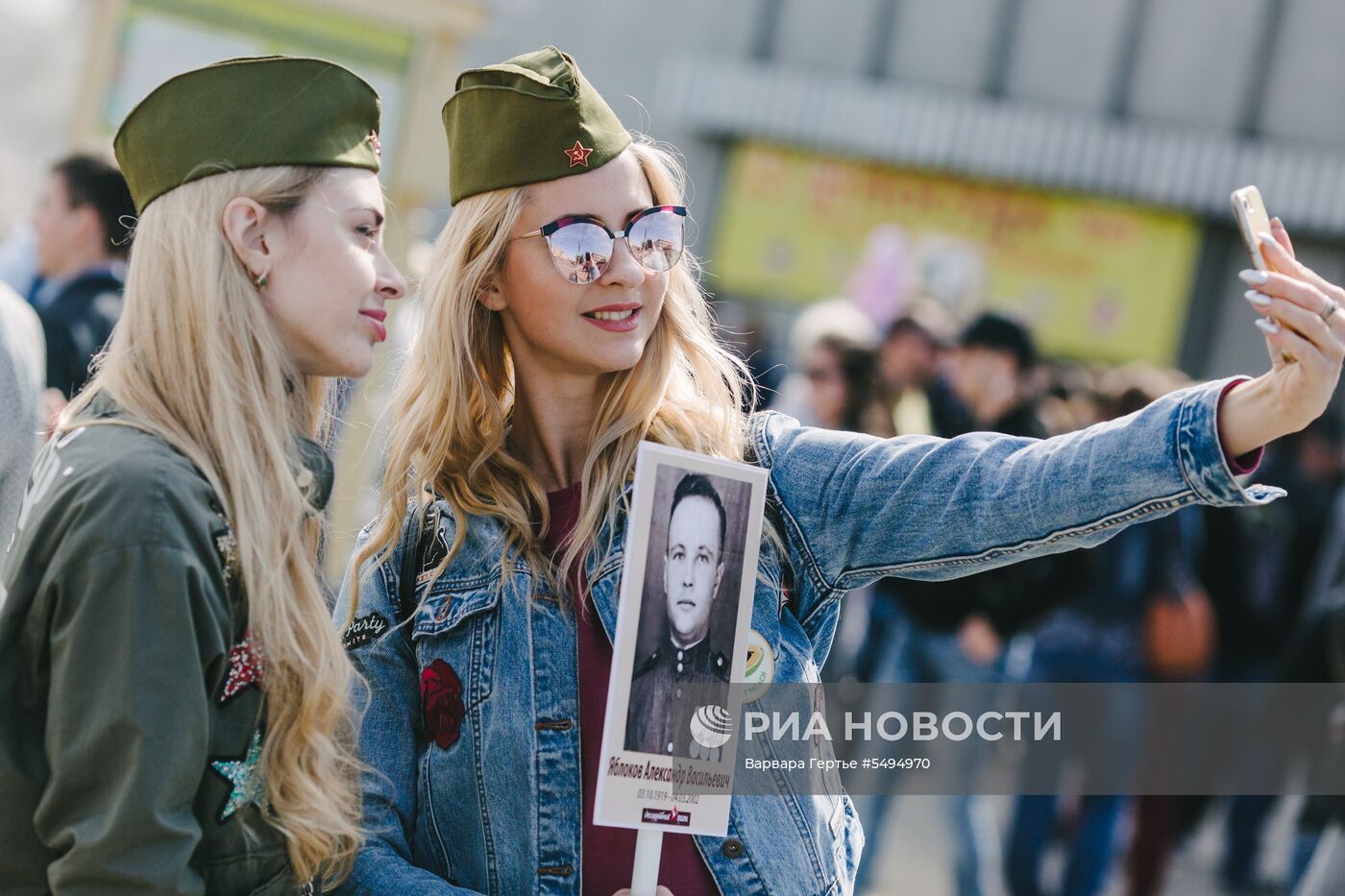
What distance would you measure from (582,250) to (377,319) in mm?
376

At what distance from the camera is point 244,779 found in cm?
198

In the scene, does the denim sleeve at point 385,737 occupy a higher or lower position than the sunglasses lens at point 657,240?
lower

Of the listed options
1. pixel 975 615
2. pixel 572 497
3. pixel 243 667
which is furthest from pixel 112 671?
pixel 975 615

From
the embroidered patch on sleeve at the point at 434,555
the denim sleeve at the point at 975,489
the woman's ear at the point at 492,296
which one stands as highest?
the woman's ear at the point at 492,296

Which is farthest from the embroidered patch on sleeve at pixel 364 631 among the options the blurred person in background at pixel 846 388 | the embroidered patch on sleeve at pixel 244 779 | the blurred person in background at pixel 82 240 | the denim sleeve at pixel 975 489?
the blurred person in background at pixel 846 388

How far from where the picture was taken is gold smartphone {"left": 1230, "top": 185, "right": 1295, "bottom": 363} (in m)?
1.93

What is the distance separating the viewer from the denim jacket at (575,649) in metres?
2.15

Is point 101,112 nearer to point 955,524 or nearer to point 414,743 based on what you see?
point 414,743

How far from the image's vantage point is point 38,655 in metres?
1.83

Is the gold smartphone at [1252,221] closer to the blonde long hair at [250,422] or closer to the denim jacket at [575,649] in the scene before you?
the denim jacket at [575,649]

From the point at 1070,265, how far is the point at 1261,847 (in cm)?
794

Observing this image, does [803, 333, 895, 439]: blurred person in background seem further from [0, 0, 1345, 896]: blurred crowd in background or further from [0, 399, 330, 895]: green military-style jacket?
[0, 399, 330, 895]: green military-style jacket

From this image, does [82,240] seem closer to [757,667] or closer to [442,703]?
[442,703]

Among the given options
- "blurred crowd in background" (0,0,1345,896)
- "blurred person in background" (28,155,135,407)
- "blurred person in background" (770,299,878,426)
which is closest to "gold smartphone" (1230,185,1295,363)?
"blurred crowd in background" (0,0,1345,896)
